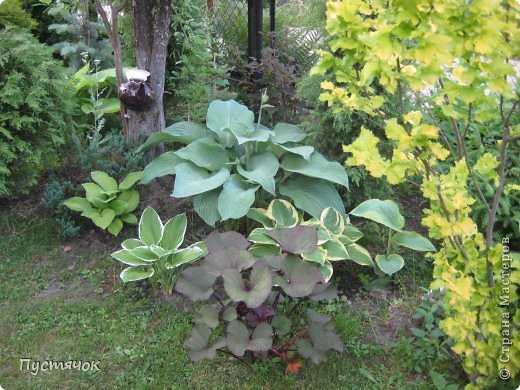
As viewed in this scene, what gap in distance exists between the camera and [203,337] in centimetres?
230

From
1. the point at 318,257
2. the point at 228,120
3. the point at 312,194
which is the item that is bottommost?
Result: the point at 318,257

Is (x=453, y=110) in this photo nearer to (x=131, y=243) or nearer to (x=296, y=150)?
(x=296, y=150)

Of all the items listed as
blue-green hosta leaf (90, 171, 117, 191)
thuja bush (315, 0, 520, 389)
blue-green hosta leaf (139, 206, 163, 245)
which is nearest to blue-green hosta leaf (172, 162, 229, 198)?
blue-green hosta leaf (139, 206, 163, 245)

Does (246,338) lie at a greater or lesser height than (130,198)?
lesser

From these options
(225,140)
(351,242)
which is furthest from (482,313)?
(225,140)

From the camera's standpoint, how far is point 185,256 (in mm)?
2850

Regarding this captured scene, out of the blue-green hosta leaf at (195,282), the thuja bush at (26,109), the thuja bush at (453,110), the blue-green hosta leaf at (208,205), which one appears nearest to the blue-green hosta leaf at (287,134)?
the blue-green hosta leaf at (208,205)

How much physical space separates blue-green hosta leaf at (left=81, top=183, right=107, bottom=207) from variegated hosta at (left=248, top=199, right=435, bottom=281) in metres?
1.02

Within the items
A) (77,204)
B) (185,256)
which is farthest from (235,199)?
(77,204)

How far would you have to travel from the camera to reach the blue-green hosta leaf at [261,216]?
9.93 ft

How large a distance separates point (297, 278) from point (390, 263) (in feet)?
2.62

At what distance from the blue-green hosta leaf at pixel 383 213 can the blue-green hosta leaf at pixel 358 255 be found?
0.62 feet

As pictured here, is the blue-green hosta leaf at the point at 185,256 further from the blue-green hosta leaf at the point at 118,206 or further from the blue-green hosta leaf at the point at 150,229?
the blue-green hosta leaf at the point at 118,206

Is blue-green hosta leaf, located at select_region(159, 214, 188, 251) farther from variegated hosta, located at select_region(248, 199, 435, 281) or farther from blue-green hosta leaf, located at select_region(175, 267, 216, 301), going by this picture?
blue-green hosta leaf, located at select_region(175, 267, 216, 301)
